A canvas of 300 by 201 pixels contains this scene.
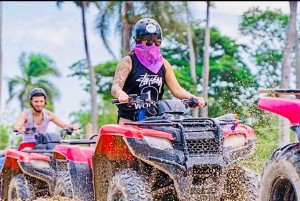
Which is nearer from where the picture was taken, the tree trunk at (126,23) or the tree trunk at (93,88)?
the tree trunk at (93,88)

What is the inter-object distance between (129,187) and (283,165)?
1.66 m

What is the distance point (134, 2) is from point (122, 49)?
2222 millimetres

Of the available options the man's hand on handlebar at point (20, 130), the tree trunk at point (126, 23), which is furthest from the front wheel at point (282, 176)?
the tree trunk at point (126, 23)

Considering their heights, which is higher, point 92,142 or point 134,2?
point 134,2

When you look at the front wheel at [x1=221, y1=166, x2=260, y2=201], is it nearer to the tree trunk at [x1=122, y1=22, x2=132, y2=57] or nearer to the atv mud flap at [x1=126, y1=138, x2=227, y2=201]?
the atv mud flap at [x1=126, y1=138, x2=227, y2=201]

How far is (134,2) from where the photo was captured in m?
34.9

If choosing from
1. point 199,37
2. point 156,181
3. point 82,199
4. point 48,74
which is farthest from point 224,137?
point 48,74

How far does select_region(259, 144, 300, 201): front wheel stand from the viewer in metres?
4.73

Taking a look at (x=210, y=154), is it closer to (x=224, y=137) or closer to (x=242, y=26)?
(x=224, y=137)

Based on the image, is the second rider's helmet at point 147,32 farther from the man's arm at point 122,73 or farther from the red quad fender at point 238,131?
the red quad fender at point 238,131

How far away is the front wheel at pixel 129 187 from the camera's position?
19.9 feet

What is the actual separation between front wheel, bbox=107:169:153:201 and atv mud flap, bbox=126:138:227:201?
0.75 feet

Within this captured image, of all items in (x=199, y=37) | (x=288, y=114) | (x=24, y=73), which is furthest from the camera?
(x=24, y=73)

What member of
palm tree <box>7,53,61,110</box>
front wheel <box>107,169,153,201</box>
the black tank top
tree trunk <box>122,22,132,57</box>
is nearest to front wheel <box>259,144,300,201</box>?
front wheel <box>107,169,153,201</box>
